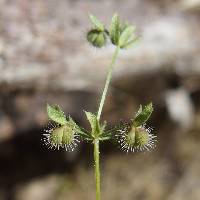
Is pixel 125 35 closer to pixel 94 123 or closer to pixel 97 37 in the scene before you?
pixel 97 37

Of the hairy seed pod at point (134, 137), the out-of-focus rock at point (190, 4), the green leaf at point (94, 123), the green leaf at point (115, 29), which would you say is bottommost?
the hairy seed pod at point (134, 137)

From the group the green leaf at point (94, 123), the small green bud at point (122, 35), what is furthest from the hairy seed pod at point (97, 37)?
the green leaf at point (94, 123)

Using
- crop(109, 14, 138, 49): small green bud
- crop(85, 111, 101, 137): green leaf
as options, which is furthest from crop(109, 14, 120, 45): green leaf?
crop(85, 111, 101, 137): green leaf

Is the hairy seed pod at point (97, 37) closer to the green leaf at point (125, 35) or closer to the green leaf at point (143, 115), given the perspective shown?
the green leaf at point (125, 35)

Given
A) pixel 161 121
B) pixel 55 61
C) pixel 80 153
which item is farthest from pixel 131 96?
pixel 55 61

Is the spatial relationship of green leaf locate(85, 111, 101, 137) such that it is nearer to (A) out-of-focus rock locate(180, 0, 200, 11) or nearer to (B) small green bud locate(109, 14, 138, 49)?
(B) small green bud locate(109, 14, 138, 49)

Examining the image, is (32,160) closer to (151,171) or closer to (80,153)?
(80,153)

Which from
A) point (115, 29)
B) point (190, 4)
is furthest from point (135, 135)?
point (190, 4)
